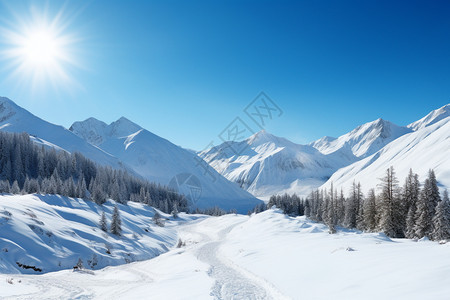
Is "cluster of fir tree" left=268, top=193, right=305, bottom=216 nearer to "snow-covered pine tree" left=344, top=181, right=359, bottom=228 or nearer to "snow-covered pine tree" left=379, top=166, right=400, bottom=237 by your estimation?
"snow-covered pine tree" left=344, top=181, right=359, bottom=228

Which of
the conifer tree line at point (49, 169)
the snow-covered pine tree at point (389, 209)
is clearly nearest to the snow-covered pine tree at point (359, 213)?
the snow-covered pine tree at point (389, 209)

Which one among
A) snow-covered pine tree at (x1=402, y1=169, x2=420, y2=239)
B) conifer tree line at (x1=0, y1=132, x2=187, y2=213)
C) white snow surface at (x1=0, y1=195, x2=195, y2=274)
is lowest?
white snow surface at (x1=0, y1=195, x2=195, y2=274)

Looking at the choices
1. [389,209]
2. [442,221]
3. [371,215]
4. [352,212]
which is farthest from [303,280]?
[352,212]

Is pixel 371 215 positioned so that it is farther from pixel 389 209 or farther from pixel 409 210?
pixel 409 210

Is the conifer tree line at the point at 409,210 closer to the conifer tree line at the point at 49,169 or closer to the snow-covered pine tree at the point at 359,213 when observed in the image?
the snow-covered pine tree at the point at 359,213

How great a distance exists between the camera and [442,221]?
3753cm

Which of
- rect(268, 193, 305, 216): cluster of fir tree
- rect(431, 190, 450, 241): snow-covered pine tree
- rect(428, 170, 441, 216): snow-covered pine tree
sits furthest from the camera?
rect(268, 193, 305, 216): cluster of fir tree

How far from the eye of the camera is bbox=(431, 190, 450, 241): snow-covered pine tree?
3719 centimetres

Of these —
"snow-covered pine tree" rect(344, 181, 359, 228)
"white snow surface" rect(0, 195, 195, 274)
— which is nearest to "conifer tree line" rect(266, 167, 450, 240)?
"snow-covered pine tree" rect(344, 181, 359, 228)

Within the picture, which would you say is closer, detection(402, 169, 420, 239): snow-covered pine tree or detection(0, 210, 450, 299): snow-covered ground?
detection(0, 210, 450, 299): snow-covered ground

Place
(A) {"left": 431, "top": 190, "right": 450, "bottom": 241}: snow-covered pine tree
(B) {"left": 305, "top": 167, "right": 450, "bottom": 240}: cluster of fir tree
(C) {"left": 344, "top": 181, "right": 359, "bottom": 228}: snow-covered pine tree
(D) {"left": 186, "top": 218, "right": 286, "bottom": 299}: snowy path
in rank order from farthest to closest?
(C) {"left": 344, "top": 181, "right": 359, "bottom": 228}: snow-covered pine tree → (B) {"left": 305, "top": 167, "right": 450, "bottom": 240}: cluster of fir tree → (A) {"left": 431, "top": 190, "right": 450, "bottom": 241}: snow-covered pine tree → (D) {"left": 186, "top": 218, "right": 286, "bottom": 299}: snowy path

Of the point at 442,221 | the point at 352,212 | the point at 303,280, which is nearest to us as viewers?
the point at 303,280

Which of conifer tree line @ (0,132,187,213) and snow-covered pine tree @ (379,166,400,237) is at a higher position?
conifer tree line @ (0,132,187,213)

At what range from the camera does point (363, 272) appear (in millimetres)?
14859
